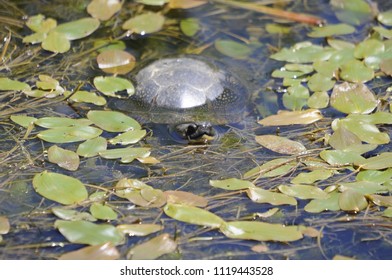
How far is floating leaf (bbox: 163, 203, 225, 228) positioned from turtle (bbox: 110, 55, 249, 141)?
743mm

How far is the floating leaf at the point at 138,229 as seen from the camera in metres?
2.51

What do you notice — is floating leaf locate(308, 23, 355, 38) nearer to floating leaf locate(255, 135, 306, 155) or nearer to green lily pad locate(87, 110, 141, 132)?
floating leaf locate(255, 135, 306, 155)

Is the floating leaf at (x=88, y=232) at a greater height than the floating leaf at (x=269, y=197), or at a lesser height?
greater

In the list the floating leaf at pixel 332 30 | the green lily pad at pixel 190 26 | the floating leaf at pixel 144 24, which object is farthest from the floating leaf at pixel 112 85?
the floating leaf at pixel 332 30

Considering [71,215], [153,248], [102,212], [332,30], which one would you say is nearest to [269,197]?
[153,248]

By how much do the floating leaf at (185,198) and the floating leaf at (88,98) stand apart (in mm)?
823

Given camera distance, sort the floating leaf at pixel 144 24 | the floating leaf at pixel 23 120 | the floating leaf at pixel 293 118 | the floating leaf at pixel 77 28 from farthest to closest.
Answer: the floating leaf at pixel 144 24
the floating leaf at pixel 77 28
the floating leaf at pixel 293 118
the floating leaf at pixel 23 120

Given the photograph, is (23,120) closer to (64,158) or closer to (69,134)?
(69,134)

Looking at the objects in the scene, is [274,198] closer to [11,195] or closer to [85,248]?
[85,248]

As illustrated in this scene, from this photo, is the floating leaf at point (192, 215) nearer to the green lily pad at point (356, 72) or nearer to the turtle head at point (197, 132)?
the turtle head at point (197, 132)

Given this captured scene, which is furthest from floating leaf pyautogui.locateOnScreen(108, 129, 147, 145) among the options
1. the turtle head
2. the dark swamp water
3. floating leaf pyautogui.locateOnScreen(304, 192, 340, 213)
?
floating leaf pyautogui.locateOnScreen(304, 192, 340, 213)

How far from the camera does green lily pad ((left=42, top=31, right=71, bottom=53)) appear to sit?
3.75 m

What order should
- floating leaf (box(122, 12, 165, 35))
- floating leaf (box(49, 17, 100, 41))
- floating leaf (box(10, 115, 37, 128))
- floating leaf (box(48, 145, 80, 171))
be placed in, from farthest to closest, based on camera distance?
1. floating leaf (box(122, 12, 165, 35))
2. floating leaf (box(49, 17, 100, 41))
3. floating leaf (box(10, 115, 37, 128))
4. floating leaf (box(48, 145, 80, 171))
